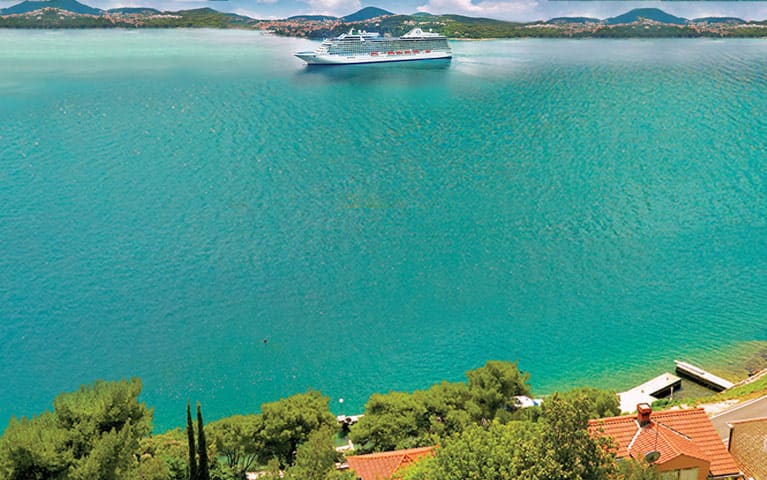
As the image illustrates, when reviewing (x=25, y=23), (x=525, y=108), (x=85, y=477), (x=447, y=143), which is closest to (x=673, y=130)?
(x=525, y=108)

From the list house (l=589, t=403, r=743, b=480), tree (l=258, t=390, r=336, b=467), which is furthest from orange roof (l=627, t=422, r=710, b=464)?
tree (l=258, t=390, r=336, b=467)

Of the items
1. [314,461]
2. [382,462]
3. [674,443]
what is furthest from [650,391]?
[314,461]

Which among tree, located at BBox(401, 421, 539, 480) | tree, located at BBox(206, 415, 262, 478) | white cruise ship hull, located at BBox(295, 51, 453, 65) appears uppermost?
white cruise ship hull, located at BBox(295, 51, 453, 65)

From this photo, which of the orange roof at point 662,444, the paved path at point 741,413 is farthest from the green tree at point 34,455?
the paved path at point 741,413

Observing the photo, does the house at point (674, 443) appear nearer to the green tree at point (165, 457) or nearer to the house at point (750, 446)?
the house at point (750, 446)

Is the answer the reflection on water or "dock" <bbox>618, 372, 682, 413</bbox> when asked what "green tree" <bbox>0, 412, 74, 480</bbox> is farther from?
the reflection on water

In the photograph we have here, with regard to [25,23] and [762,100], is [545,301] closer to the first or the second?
[762,100]
